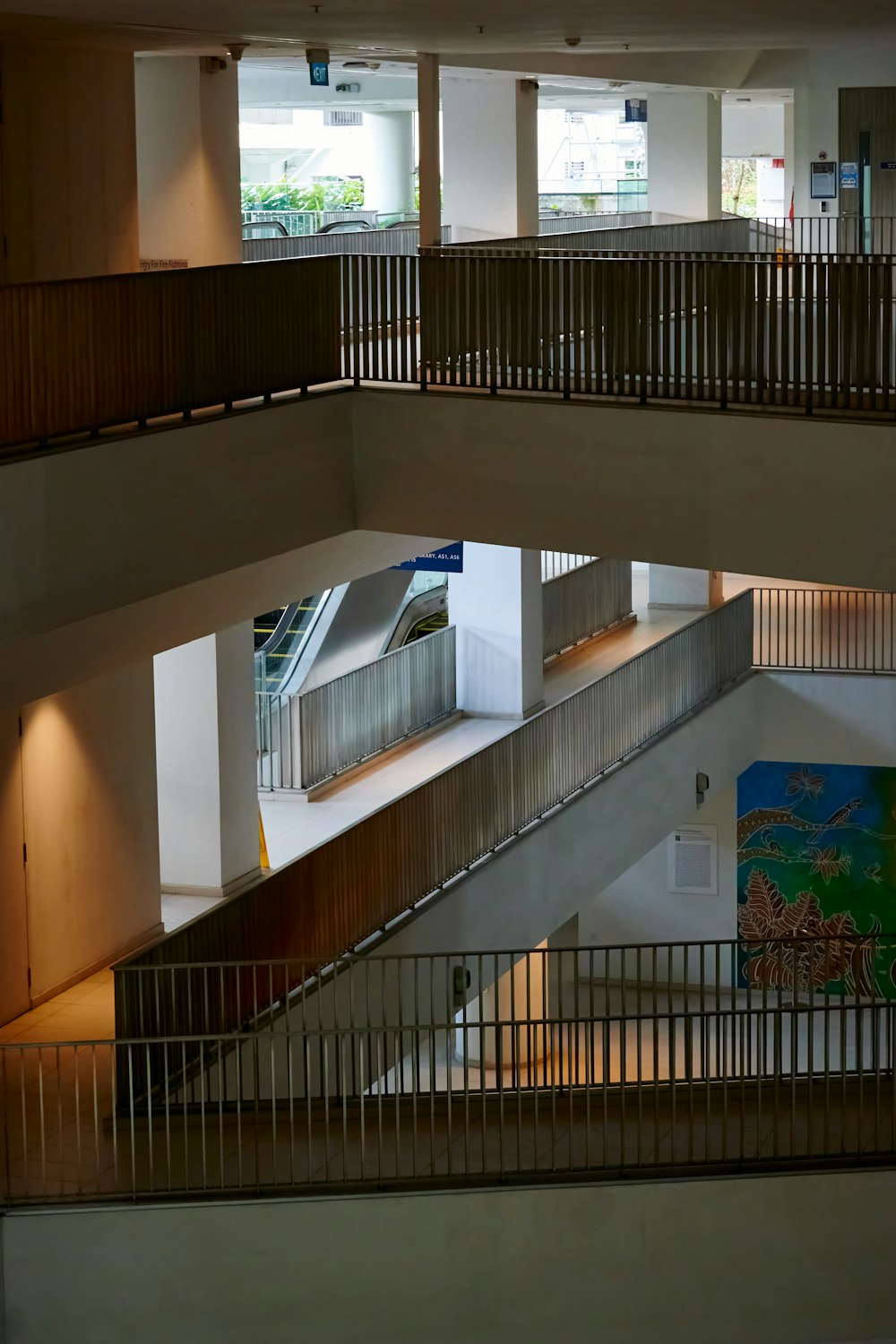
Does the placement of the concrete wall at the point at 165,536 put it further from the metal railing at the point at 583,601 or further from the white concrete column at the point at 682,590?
the white concrete column at the point at 682,590

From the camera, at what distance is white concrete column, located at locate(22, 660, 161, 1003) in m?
15.7

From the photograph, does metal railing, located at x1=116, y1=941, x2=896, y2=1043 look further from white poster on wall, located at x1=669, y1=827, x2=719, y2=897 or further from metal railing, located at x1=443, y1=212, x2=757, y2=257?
white poster on wall, located at x1=669, y1=827, x2=719, y2=897

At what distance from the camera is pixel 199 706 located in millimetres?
17781

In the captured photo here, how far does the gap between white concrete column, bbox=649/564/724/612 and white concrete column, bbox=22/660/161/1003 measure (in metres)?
13.6

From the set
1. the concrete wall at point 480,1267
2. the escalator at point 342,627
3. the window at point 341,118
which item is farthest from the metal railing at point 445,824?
the window at point 341,118

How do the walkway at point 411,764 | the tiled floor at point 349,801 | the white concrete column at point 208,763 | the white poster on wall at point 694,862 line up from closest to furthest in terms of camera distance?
the tiled floor at point 349,801 → the white concrete column at point 208,763 → the walkway at point 411,764 → the white poster on wall at point 694,862

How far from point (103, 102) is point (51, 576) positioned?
215 inches

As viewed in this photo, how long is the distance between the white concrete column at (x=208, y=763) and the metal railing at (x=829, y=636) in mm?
10289

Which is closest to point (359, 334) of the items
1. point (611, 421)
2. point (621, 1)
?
point (611, 421)

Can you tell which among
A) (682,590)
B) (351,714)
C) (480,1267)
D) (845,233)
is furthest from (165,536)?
(845,233)

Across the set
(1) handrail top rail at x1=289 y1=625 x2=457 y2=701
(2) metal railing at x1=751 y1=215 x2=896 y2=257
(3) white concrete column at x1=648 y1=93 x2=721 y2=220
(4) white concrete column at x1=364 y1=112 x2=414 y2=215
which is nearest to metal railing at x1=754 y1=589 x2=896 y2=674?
(2) metal railing at x1=751 y1=215 x2=896 y2=257

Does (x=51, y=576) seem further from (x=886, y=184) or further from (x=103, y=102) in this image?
(x=886, y=184)

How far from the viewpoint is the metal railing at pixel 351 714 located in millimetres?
20531

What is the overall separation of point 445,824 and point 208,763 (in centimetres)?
239
